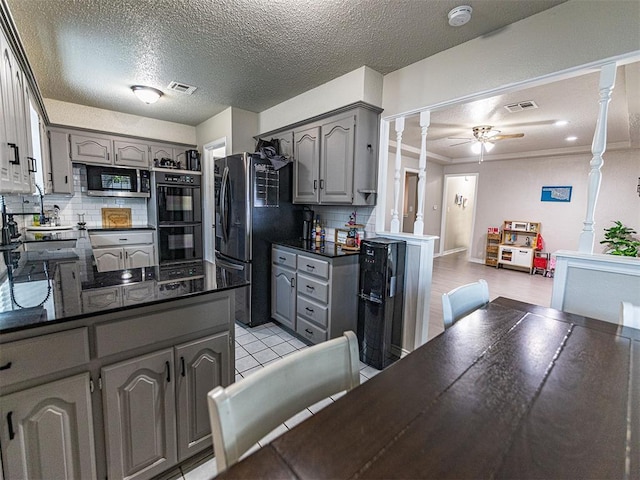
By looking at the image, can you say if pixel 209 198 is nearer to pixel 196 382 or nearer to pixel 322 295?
pixel 322 295

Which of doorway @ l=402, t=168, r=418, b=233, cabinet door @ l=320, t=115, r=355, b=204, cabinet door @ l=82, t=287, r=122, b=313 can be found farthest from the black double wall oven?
doorway @ l=402, t=168, r=418, b=233

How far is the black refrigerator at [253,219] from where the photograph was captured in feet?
9.85

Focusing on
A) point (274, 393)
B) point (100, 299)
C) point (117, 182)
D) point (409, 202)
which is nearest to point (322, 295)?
point (100, 299)

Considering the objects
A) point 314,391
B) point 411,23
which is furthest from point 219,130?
point 314,391

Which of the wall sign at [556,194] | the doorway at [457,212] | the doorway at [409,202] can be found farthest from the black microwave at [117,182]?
the wall sign at [556,194]

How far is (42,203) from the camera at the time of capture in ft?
12.1

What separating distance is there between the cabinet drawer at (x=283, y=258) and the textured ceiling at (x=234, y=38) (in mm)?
1719

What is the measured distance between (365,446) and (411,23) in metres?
2.38

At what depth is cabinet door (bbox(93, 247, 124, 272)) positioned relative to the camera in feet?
12.6

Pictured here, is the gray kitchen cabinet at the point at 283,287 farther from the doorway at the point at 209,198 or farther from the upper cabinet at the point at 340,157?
the doorway at the point at 209,198

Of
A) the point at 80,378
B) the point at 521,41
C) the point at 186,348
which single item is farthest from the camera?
the point at 521,41

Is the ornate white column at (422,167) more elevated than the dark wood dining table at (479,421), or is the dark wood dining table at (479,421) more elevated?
the ornate white column at (422,167)

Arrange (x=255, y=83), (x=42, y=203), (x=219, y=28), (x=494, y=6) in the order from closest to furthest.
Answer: (x=494, y=6) → (x=219, y=28) → (x=255, y=83) → (x=42, y=203)

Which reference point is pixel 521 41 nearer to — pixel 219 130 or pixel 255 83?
pixel 255 83
